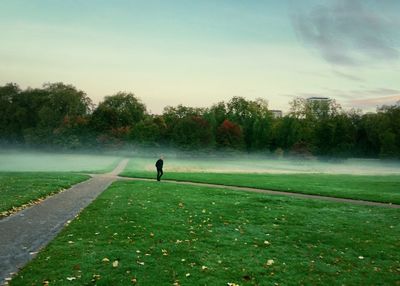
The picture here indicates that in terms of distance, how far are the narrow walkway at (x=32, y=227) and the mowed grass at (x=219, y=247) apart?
461 millimetres

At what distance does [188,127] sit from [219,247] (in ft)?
351

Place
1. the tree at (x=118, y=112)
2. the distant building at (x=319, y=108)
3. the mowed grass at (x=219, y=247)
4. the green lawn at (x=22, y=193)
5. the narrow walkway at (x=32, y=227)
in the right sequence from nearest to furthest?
the mowed grass at (x=219, y=247) → the narrow walkway at (x=32, y=227) → the green lawn at (x=22, y=193) → the tree at (x=118, y=112) → the distant building at (x=319, y=108)

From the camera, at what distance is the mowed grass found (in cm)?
1016

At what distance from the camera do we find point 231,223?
16.9 metres

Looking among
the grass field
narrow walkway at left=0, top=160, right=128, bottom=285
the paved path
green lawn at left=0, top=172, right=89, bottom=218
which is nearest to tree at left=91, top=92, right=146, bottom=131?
the grass field

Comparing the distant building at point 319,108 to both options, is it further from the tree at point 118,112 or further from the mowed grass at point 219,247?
the mowed grass at point 219,247

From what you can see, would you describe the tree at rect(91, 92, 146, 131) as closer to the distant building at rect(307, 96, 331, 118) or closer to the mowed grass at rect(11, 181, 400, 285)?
the distant building at rect(307, 96, 331, 118)

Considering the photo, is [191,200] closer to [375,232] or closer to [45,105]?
[375,232]

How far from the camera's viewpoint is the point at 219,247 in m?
12.9

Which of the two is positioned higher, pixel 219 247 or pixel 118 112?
pixel 118 112

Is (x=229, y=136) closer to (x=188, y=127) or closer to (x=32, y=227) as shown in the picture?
(x=188, y=127)

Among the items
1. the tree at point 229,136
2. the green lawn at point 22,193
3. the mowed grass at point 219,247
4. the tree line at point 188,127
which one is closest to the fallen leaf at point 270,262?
the mowed grass at point 219,247

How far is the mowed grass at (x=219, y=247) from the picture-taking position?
33.3 feet

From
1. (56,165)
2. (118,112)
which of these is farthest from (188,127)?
(56,165)
